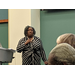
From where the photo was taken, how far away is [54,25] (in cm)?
582

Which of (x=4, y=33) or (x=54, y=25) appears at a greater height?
(x=54, y=25)

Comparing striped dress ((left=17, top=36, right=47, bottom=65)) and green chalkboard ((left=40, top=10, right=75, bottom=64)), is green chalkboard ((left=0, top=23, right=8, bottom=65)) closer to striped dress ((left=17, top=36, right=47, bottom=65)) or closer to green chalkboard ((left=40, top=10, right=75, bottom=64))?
green chalkboard ((left=40, top=10, right=75, bottom=64))

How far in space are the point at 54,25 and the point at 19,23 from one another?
118cm

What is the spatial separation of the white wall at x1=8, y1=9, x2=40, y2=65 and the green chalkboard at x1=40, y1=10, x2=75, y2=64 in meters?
0.21

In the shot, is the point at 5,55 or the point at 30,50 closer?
the point at 5,55

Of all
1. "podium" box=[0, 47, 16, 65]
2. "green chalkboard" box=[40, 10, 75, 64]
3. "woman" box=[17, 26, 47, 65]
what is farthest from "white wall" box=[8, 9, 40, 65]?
"podium" box=[0, 47, 16, 65]

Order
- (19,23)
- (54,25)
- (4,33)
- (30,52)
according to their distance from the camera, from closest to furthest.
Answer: (30,52)
(54,25)
(19,23)
(4,33)

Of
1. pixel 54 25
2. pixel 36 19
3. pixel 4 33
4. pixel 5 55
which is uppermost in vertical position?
pixel 36 19

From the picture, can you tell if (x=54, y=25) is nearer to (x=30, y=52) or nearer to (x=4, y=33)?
(x=4, y=33)

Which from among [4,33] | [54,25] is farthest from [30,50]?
[4,33]

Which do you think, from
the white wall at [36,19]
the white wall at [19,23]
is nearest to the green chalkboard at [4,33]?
the white wall at [19,23]

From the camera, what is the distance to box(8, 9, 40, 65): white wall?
6030 mm

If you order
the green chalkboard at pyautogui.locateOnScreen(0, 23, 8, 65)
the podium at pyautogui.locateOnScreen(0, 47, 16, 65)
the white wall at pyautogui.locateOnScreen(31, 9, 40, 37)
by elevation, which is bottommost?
the podium at pyautogui.locateOnScreen(0, 47, 16, 65)
